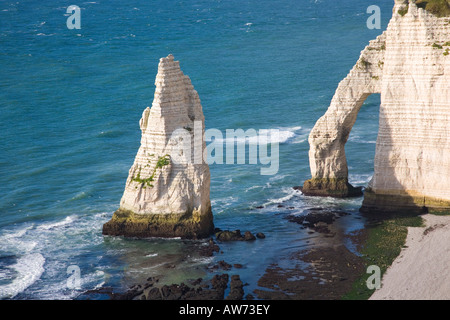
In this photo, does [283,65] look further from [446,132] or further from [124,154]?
[446,132]

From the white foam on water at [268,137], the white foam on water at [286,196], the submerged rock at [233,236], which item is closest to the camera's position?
the submerged rock at [233,236]

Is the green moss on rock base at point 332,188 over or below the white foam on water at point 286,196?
over

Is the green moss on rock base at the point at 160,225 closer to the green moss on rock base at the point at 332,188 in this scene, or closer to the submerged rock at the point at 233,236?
the submerged rock at the point at 233,236

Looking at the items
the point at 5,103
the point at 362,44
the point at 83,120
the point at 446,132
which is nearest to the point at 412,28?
the point at 446,132

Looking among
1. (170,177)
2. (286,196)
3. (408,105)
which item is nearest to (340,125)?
(408,105)

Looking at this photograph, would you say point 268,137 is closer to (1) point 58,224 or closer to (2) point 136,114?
(2) point 136,114

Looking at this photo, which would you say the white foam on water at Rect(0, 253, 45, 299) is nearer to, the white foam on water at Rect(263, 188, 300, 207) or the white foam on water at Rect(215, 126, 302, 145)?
the white foam on water at Rect(263, 188, 300, 207)

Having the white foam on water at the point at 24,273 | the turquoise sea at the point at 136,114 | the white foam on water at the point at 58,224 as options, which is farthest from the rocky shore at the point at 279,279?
the white foam on water at the point at 58,224
